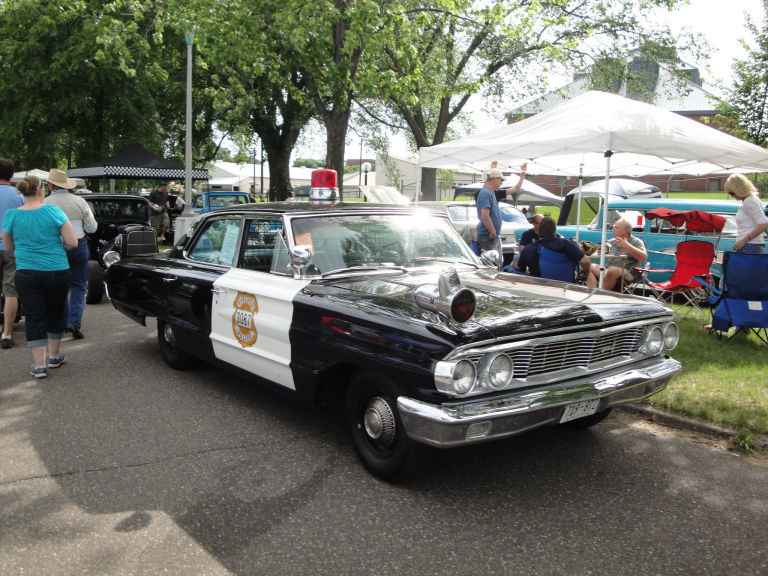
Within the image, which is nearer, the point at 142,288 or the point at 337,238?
the point at 337,238

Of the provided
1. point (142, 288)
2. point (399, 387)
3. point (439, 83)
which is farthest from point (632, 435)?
point (439, 83)

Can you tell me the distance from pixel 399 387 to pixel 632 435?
2.17m

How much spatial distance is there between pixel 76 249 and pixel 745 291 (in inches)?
276

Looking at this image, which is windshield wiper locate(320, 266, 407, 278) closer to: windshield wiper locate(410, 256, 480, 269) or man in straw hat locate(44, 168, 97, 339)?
windshield wiper locate(410, 256, 480, 269)

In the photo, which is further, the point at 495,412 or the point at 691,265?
the point at 691,265

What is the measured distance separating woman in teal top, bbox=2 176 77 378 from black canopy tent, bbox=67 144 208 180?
1403cm

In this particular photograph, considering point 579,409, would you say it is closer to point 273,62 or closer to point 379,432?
point 379,432

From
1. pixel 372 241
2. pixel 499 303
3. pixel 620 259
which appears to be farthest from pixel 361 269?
pixel 620 259

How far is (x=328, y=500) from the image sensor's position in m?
3.47

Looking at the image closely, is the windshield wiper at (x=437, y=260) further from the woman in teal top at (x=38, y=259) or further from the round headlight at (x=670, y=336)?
the woman in teal top at (x=38, y=259)

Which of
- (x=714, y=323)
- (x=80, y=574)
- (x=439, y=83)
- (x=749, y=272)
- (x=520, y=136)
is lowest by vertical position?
(x=80, y=574)

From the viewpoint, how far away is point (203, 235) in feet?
18.7

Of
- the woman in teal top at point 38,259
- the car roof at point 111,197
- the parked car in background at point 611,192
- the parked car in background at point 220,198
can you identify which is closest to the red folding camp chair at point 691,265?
the woman in teal top at point 38,259

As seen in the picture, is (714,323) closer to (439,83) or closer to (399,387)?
(399,387)
